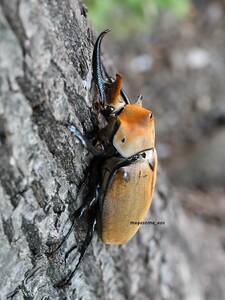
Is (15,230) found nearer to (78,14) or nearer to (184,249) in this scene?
(78,14)

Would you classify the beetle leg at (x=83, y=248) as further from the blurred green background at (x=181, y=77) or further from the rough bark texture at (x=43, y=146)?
the blurred green background at (x=181, y=77)

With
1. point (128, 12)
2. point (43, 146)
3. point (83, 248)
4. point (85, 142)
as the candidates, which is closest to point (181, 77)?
point (128, 12)

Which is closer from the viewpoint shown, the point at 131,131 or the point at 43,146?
the point at 43,146

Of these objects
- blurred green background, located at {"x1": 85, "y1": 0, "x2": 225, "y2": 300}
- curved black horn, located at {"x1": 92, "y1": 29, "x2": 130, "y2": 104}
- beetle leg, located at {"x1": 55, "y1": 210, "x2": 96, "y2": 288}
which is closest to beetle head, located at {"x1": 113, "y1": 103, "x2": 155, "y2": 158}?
curved black horn, located at {"x1": 92, "y1": 29, "x2": 130, "y2": 104}

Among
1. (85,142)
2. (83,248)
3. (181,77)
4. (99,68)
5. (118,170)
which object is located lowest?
(181,77)

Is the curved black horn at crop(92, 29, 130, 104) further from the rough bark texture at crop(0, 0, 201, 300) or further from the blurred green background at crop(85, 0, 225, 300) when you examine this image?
the blurred green background at crop(85, 0, 225, 300)

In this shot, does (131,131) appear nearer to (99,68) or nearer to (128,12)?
(99,68)

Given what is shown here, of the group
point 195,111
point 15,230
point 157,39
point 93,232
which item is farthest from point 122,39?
point 15,230
